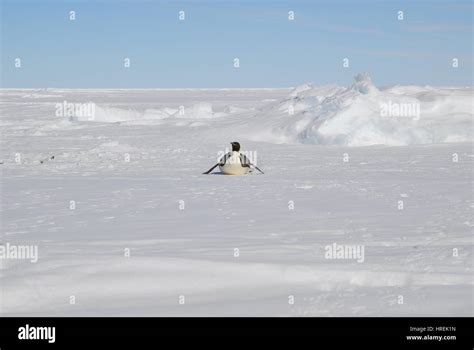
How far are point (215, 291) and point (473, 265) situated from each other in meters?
2.08

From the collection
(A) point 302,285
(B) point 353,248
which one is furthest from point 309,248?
(A) point 302,285

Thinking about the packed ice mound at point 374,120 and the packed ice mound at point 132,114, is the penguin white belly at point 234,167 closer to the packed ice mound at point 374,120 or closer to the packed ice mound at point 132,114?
the packed ice mound at point 374,120

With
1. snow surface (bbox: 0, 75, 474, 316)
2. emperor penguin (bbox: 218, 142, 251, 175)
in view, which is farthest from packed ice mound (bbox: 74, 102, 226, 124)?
emperor penguin (bbox: 218, 142, 251, 175)

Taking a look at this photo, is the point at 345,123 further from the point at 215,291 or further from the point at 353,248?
the point at 215,291

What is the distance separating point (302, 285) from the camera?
188 inches

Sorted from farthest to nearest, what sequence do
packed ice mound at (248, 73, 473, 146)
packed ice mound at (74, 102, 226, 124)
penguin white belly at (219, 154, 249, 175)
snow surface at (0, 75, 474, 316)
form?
packed ice mound at (74, 102, 226, 124) < packed ice mound at (248, 73, 473, 146) < penguin white belly at (219, 154, 249, 175) < snow surface at (0, 75, 474, 316)

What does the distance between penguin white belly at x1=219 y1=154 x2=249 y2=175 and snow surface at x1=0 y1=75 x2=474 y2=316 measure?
0.29 m

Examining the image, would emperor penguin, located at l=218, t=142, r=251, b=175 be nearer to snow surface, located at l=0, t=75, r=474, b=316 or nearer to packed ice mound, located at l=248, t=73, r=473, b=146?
snow surface, located at l=0, t=75, r=474, b=316

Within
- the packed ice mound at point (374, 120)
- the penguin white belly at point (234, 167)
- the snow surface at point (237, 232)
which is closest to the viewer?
the snow surface at point (237, 232)

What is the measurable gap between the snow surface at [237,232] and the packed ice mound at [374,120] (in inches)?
72.4

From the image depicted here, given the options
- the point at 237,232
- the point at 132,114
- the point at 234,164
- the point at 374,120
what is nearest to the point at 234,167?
the point at 234,164

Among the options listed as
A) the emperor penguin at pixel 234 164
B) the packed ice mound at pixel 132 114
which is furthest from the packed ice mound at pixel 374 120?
the packed ice mound at pixel 132 114

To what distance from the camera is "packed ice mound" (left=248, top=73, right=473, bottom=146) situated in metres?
19.5

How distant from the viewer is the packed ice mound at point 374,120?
1948 centimetres
